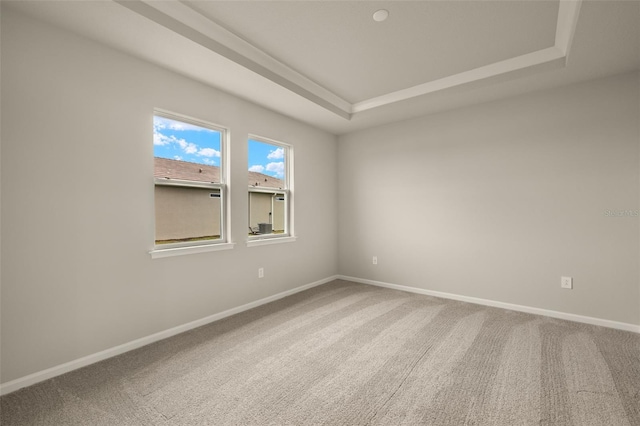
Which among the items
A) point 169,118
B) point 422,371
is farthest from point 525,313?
point 169,118

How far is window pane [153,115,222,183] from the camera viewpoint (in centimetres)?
282

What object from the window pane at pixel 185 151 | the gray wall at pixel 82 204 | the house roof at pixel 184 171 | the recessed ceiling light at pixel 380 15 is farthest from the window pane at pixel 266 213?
the recessed ceiling light at pixel 380 15

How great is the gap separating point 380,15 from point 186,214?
2.52 m

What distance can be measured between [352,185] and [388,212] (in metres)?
0.79

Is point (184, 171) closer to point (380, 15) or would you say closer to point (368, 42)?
point (368, 42)

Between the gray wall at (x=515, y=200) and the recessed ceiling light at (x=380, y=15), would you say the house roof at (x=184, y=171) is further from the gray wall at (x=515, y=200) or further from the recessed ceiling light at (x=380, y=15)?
the gray wall at (x=515, y=200)

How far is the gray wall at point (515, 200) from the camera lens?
2945 mm

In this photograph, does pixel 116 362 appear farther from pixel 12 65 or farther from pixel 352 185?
pixel 352 185

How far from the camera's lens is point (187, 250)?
115 inches

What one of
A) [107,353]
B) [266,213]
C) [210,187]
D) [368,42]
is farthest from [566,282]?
[107,353]

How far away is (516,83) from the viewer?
3.10m

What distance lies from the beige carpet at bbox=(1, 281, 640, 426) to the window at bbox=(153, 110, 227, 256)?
994 millimetres

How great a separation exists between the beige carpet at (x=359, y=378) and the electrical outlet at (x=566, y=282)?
412 mm

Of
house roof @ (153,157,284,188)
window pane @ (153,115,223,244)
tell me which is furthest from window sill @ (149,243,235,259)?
house roof @ (153,157,284,188)
